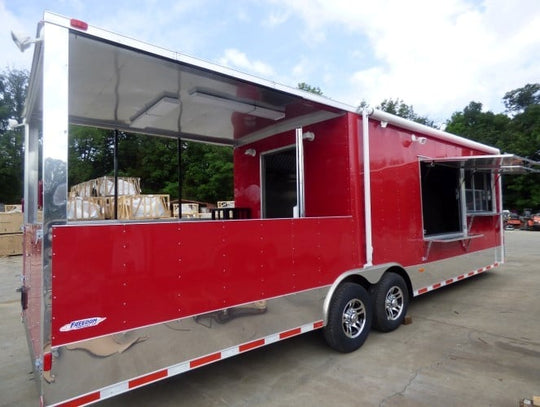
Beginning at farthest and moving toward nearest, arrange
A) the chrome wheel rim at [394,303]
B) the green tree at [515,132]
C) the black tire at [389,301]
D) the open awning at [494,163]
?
1. the green tree at [515,132]
2. the open awning at [494,163]
3. the chrome wheel rim at [394,303]
4. the black tire at [389,301]

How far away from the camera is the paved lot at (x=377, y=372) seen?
→ 11.0 ft

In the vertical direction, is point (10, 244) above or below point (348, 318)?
above

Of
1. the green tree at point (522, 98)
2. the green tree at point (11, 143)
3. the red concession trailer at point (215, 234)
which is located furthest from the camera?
the green tree at point (522, 98)

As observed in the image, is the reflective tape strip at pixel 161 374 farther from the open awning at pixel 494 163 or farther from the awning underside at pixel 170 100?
the open awning at pixel 494 163

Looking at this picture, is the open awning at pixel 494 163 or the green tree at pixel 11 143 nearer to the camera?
the open awning at pixel 494 163

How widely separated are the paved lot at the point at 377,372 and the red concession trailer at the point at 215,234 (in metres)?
0.42

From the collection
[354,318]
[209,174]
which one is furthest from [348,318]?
[209,174]

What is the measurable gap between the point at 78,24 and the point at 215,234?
1.78 m

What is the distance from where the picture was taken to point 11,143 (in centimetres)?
3456

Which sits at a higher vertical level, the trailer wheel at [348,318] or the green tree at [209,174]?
the green tree at [209,174]

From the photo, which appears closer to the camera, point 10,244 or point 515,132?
point 10,244

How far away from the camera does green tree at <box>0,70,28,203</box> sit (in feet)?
110

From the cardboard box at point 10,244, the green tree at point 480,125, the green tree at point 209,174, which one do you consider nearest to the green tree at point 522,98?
the green tree at point 480,125

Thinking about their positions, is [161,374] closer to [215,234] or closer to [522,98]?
[215,234]
